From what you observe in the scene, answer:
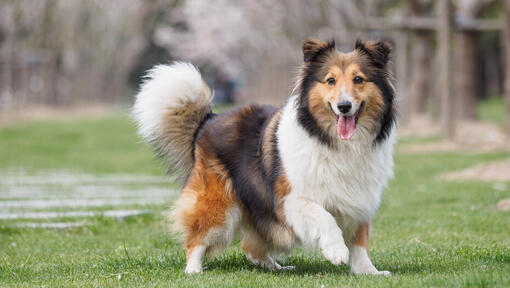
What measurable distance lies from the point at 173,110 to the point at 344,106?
1.70m

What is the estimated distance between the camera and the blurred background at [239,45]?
20594 mm

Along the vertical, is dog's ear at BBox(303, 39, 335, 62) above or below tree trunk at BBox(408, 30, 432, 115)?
above

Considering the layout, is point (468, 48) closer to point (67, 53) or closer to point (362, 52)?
point (362, 52)

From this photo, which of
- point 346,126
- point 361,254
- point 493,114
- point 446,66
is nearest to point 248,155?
point 346,126

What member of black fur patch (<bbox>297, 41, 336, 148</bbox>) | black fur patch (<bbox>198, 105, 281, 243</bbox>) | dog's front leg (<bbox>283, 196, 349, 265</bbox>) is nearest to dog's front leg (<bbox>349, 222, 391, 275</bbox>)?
dog's front leg (<bbox>283, 196, 349, 265</bbox>)

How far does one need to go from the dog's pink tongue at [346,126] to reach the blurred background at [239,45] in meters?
7.57

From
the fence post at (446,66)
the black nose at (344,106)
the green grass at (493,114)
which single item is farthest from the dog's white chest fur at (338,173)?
the green grass at (493,114)

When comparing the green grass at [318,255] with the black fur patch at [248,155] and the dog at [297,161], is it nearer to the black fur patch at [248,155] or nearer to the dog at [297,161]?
the dog at [297,161]

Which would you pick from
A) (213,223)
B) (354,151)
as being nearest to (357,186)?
(354,151)

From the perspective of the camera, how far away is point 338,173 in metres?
5.33

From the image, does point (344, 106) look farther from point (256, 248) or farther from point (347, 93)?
point (256, 248)

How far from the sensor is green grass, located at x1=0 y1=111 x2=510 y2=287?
5.11 metres

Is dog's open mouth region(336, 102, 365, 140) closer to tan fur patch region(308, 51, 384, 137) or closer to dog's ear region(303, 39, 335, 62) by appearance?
tan fur patch region(308, 51, 384, 137)

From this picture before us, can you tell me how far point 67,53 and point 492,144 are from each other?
103 feet
